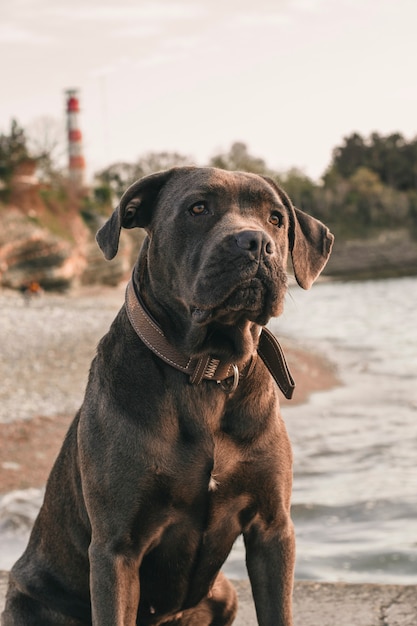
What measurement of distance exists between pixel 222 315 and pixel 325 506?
4.94 meters

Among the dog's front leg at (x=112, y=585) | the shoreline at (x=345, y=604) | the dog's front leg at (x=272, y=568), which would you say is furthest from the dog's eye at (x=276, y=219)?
the shoreline at (x=345, y=604)

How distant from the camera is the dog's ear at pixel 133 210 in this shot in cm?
358

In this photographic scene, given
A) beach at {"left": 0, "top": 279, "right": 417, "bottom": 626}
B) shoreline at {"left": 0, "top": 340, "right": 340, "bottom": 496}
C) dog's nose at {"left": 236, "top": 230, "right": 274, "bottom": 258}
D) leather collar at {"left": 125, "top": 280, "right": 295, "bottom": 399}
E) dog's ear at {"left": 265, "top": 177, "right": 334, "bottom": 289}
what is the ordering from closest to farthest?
dog's nose at {"left": 236, "top": 230, "right": 274, "bottom": 258} → leather collar at {"left": 125, "top": 280, "right": 295, "bottom": 399} → dog's ear at {"left": 265, "top": 177, "right": 334, "bottom": 289} → beach at {"left": 0, "top": 279, "right": 417, "bottom": 626} → shoreline at {"left": 0, "top": 340, "right": 340, "bottom": 496}

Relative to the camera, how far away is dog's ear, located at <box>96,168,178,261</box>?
3578 mm

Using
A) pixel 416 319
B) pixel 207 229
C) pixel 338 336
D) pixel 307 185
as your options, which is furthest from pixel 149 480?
pixel 307 185

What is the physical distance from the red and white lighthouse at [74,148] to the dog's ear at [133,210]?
56.9 metres

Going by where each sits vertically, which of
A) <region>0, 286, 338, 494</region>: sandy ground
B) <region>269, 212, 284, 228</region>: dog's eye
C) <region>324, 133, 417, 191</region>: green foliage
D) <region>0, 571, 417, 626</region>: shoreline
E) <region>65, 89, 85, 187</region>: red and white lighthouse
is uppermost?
<region>269, 212, 284, 228</region>: dog's eye

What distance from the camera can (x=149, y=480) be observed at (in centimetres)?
329

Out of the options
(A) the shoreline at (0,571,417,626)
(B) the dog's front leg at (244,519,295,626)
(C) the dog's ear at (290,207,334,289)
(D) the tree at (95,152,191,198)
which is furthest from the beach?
(D) the tree at (95,152,191,198)

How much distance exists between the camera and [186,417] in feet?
11.1

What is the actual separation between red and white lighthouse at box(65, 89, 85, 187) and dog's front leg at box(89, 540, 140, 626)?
57.4 m

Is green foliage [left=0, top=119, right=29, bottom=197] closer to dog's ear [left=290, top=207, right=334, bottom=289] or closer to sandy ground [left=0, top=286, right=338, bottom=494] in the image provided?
sandy ground [left=0, top=286, right=338, bottom=494]

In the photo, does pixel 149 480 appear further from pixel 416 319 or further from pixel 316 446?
pixel 416 319

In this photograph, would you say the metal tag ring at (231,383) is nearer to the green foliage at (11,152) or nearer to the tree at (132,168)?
the green foliage at (11,152)
